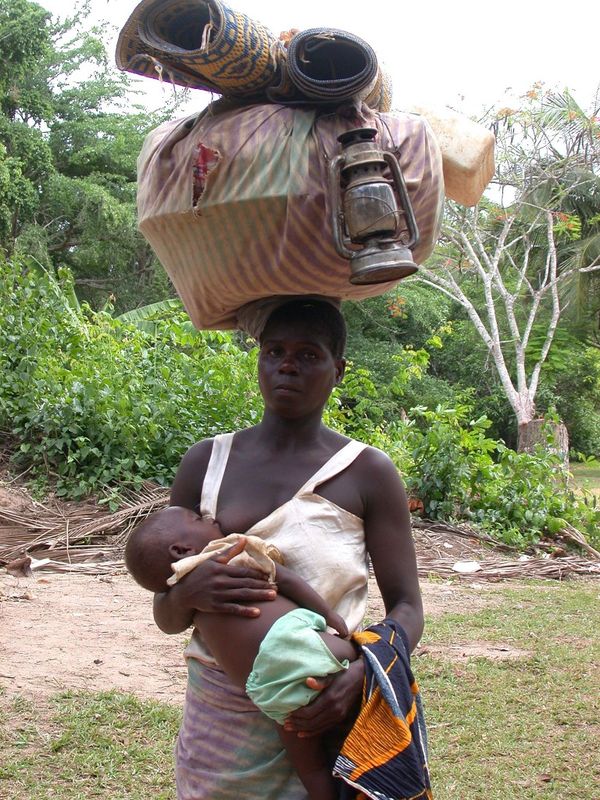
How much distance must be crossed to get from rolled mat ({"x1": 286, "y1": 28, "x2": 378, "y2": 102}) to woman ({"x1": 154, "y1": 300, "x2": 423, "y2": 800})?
414 millimetres

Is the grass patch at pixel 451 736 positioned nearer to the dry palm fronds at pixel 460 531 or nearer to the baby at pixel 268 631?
the baby at pixel 268 631

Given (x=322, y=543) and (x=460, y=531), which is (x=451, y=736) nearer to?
(x=322, y=543)

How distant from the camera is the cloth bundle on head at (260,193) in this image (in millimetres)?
1617

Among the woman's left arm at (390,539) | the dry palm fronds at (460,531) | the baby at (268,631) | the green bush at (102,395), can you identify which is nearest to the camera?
the baby at (268,631)

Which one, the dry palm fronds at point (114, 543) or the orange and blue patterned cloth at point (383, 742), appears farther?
the dry palm fronds at point (114, 543)

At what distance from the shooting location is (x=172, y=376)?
24.5 ft

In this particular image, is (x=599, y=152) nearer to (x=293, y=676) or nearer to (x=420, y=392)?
(x=420, y=392)

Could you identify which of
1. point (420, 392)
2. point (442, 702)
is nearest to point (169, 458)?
point (442, 702)

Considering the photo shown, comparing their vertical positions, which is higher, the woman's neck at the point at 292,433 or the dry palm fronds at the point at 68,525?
the woman's neck at the point at 292,433

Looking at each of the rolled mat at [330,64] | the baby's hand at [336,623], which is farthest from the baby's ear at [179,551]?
the rolled mat at [330,64]

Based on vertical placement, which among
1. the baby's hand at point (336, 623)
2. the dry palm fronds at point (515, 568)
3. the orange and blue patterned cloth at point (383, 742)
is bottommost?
the dry palm fronds at point (515, 568)

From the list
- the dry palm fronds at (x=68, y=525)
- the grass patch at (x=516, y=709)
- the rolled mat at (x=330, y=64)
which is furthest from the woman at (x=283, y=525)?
the dry palm fronds at (x=68, y=525)

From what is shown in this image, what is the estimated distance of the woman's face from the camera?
1706 millimetres

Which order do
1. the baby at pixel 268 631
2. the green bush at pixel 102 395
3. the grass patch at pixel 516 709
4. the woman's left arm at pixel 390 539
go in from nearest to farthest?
the baby at pixel 268 631 → the woman's left arm at pixel 390 539 → the grass patch at pixel 516 709 → the green bush at pixel 102 395
